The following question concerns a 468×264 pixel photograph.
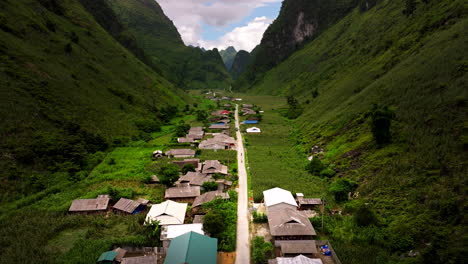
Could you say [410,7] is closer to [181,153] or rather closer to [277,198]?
[181,153]

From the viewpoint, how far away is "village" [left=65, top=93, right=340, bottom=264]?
73.6 feet

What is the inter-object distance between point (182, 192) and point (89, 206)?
11.2 meters

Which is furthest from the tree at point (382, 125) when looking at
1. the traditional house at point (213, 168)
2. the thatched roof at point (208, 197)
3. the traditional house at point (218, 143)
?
the traditional house at point (218, 143)

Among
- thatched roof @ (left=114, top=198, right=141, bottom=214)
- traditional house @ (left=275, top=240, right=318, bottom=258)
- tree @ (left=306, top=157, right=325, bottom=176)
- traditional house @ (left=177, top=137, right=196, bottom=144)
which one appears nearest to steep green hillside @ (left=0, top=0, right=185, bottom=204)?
traditional house @ (left=177, top=137, right=196, bottom=144)

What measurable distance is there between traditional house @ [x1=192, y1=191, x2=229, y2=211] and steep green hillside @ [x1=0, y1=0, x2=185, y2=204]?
20.8 metres

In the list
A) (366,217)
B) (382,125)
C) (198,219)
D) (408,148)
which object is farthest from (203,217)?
(382,125)

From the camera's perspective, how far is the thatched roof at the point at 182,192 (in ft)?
Answer: 111

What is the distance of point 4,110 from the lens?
39.5 metres

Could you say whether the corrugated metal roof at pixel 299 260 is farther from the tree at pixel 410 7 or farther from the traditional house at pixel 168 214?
the tree at pixel 410 7

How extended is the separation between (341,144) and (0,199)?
163 ft

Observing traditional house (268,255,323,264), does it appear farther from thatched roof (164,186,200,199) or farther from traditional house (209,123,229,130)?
traditional house (209,123,229,130)

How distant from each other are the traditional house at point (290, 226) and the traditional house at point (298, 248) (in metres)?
1.30

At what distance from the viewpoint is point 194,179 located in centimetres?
3847

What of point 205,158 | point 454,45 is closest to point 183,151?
point 205,158
